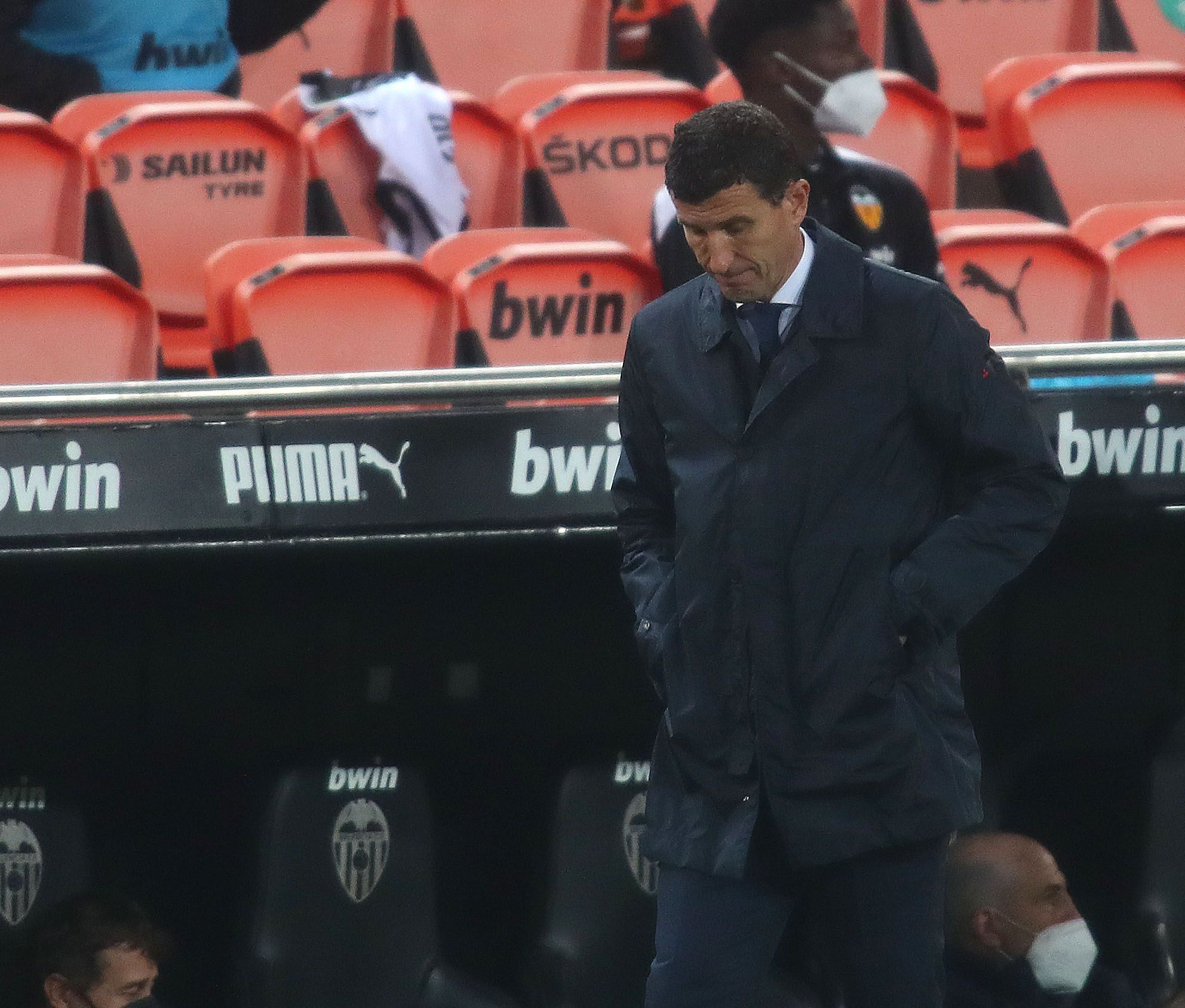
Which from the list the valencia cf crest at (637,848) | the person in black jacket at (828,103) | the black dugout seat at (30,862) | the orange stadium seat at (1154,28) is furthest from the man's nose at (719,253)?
the orange stadium seat at (1154,28)

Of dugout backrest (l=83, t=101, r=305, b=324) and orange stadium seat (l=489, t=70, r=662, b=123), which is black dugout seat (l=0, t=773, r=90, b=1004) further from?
orange stadium seat (l=489, t=70, r=662, b=123)

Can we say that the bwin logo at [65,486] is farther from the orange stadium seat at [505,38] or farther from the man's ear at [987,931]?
the orange stadium seat at [505,38]

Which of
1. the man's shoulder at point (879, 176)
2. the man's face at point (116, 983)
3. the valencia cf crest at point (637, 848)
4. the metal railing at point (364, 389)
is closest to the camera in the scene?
the metal railing at point (364, 389)

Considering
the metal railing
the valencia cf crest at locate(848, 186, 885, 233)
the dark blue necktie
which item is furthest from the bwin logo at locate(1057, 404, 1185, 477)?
the valencia cf crest at locate(848, 186, 885, 233)

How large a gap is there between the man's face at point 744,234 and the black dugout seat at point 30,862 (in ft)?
5.58

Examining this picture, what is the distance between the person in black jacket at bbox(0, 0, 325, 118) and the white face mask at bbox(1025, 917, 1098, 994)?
8.02ft

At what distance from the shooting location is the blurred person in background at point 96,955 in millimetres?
2900

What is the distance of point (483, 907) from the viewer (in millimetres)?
3299

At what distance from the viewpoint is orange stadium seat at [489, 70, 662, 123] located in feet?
13.8

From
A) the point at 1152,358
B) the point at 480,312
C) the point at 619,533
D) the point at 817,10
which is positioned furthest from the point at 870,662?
the point at 817,10

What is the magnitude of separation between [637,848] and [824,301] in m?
1.48

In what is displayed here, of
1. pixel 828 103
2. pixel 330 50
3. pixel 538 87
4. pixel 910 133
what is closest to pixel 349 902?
pixel 828 103

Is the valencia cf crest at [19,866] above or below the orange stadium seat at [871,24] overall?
below

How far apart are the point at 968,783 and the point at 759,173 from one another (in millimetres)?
673
